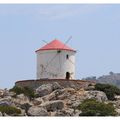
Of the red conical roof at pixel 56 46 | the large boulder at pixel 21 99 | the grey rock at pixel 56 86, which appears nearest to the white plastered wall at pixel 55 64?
the red conical roof at pixel 56 46

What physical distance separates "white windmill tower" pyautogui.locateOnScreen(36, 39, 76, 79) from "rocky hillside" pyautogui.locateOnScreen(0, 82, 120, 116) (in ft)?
12.7

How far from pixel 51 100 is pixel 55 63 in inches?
349

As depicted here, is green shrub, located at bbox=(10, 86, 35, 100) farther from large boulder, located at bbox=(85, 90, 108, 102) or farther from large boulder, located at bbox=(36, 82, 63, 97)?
large boulder, located at bbox=(85, 90, 108, 102)

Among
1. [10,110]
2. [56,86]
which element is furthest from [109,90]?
[10,110]

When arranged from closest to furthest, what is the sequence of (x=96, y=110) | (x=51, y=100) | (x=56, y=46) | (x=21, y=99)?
(x=96, y=110) < (x=21, y=99) < (x=51, y=100) < (x=56, y=46)

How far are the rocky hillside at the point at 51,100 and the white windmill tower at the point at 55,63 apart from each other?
388 centimetres

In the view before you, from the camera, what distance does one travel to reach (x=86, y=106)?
894 inches

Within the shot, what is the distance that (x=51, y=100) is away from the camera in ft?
91.9

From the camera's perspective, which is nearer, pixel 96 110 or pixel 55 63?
pixel 96 110

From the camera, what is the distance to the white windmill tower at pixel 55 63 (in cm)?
3650

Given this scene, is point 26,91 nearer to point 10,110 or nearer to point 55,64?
point 55,64

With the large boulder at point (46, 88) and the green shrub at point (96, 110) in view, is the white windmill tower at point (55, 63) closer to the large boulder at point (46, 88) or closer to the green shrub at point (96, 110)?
the large boulder at point (46, 88)

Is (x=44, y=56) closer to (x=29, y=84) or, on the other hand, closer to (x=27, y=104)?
(x=29, y=84)

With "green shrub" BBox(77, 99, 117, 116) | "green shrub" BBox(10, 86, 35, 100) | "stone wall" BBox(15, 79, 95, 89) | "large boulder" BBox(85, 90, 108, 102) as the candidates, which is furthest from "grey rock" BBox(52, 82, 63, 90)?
"green shrub" BBox(77, 99, 117, 116)
